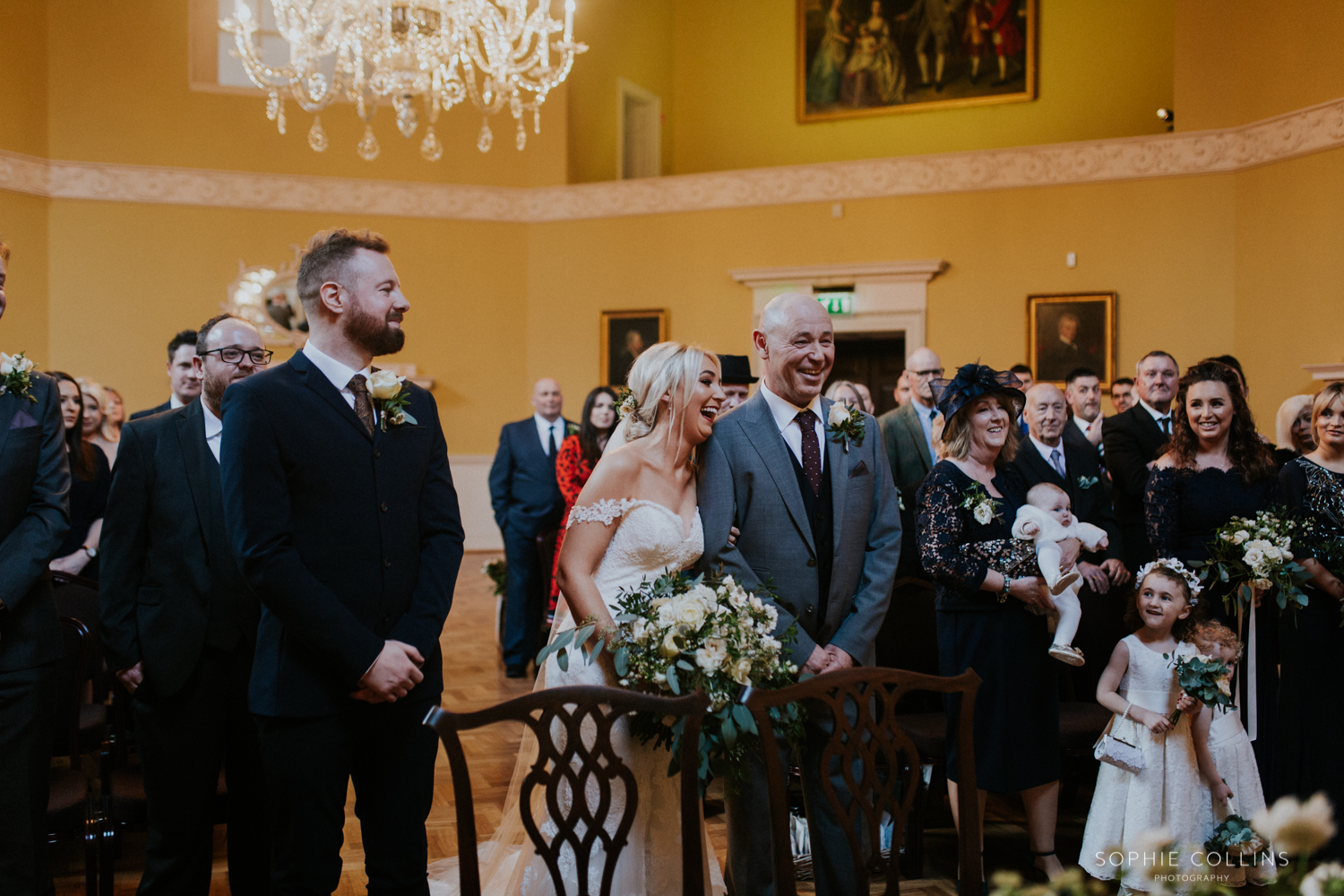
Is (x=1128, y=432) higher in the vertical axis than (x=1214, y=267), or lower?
lower

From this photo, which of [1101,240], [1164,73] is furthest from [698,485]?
Result: [1164,73]

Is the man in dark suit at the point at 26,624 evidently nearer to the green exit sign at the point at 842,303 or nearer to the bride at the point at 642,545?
the bride at the point at 642,545

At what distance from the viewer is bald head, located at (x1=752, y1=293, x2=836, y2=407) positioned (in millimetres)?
2904

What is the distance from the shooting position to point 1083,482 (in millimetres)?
4832

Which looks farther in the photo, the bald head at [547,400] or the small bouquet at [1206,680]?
the bald head at [547,400]

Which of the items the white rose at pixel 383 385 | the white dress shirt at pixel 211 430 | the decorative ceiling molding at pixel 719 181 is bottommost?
the white dress shirt at pixel 211 430

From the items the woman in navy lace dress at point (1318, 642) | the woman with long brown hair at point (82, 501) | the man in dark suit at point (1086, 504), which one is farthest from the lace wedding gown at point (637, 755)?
the woman with long brown hair at point (82, 501)

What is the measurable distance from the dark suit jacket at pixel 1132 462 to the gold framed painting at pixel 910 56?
837cm

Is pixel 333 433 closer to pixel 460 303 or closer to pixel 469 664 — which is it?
pixel 469 664

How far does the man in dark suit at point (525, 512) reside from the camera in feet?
22.1

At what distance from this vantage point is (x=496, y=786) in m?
4.53

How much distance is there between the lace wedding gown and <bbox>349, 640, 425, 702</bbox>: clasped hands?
0.65 meters

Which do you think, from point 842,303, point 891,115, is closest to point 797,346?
point 842,303

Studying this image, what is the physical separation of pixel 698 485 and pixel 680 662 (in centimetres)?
69
